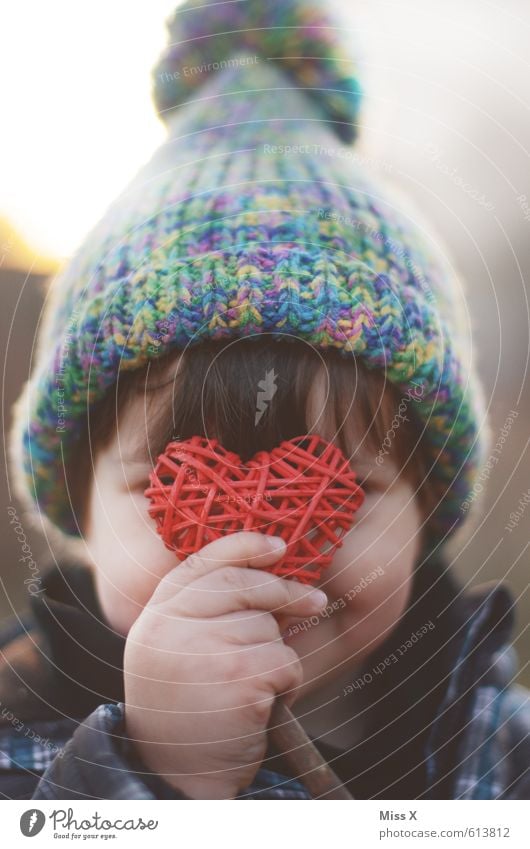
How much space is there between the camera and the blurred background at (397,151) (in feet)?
2.61

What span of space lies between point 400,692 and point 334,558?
182mm

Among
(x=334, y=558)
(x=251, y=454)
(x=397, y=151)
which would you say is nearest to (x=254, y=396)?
(x=251, y=454)

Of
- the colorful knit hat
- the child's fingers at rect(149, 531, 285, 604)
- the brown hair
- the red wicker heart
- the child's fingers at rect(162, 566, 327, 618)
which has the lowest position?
the child's fingers at rect(162, 566, 327, 618)

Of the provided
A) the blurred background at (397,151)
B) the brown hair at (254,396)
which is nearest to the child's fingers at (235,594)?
the brown hair at (254,396)

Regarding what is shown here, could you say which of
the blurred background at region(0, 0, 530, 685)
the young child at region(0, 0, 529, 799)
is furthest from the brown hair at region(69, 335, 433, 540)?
the blurred background at region(0, 0, 530, 685)

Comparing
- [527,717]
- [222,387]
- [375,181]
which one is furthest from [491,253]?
[527,717]

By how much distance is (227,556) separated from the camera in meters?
0.67

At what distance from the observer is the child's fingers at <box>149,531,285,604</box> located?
0.67 metres

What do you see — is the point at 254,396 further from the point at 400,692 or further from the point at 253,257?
the point at 400,692

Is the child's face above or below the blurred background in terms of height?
below

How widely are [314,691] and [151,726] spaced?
0.16 meters

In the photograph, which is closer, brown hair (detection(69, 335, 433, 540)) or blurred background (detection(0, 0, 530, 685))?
brown hair (detection(69, 335, 433, 540))

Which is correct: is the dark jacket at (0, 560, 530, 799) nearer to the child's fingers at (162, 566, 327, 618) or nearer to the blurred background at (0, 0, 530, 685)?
the blurred background at (0, 0, 530, 685)

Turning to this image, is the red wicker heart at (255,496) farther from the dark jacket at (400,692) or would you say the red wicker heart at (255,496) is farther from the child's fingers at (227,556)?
the dark jacket at (400,692)
